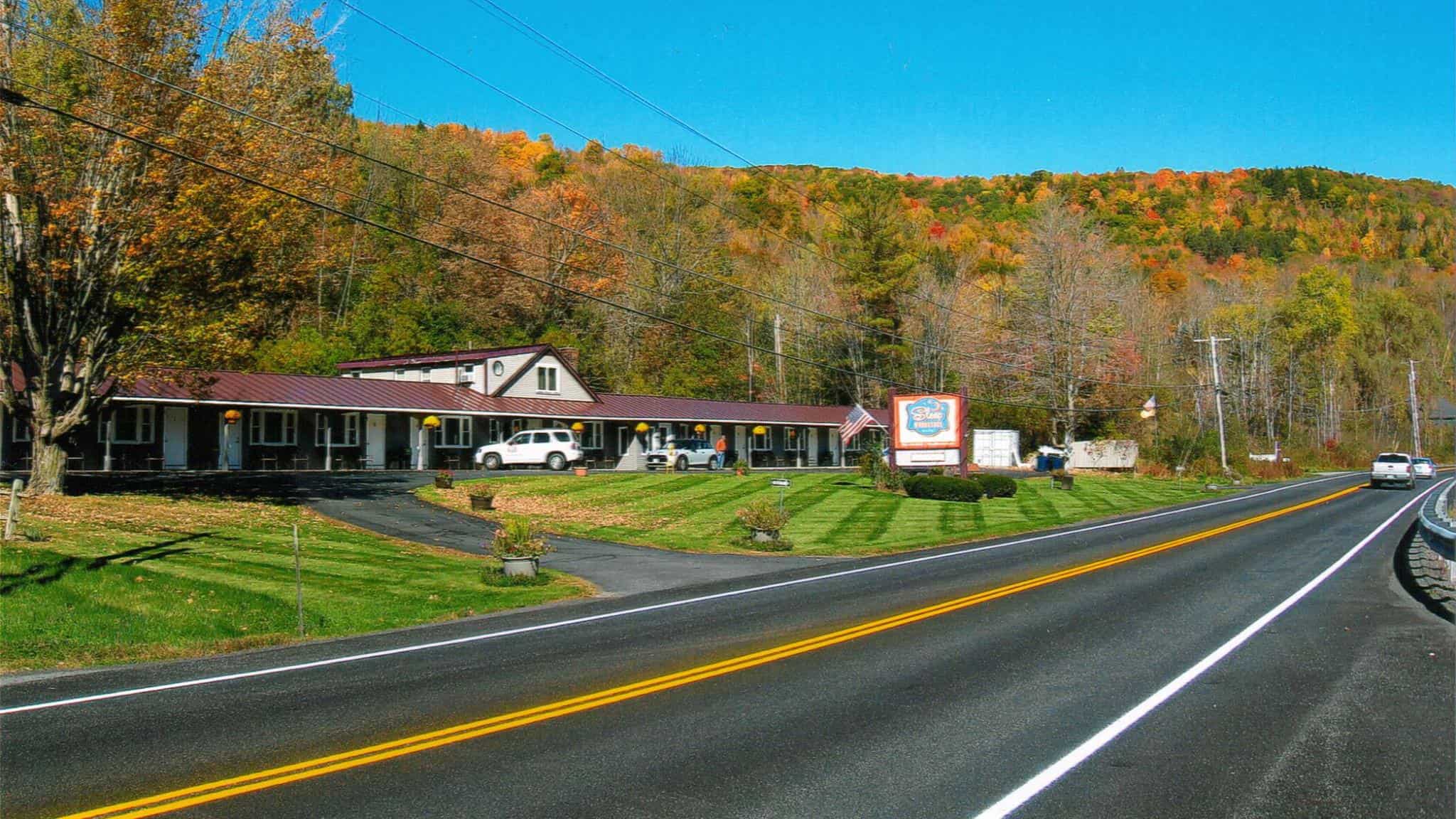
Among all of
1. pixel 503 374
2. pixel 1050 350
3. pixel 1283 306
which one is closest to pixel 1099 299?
pixel 1050 350

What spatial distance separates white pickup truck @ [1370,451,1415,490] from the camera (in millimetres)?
54719

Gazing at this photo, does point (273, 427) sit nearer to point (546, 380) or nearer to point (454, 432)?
point (454, 432)

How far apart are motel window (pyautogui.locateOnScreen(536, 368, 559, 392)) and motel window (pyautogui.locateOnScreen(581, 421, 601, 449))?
2.46 metres

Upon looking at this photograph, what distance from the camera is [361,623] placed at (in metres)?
15.2

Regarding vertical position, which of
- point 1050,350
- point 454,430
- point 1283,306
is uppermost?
point 1283,306

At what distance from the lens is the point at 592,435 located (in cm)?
5694

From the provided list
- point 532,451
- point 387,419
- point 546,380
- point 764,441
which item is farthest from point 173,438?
point 764,441

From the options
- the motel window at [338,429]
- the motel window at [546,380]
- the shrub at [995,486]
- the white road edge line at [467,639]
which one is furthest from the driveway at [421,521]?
the shrub at [995,486]

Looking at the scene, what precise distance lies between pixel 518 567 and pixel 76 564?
6813 millimetres

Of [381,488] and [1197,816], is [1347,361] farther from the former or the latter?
[1197,816]

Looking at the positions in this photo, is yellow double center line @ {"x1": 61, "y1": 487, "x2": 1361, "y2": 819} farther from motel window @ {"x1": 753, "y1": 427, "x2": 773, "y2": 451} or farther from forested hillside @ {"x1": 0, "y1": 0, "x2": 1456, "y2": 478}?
motel window @ {"x1": 753, "y1": 427, "x2": 773, "y2": 451}

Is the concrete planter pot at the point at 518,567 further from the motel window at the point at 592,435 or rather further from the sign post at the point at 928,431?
the motel window at the point at 592,435

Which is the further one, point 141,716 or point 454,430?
point 454,430

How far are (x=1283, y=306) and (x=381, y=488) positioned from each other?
9544cm
